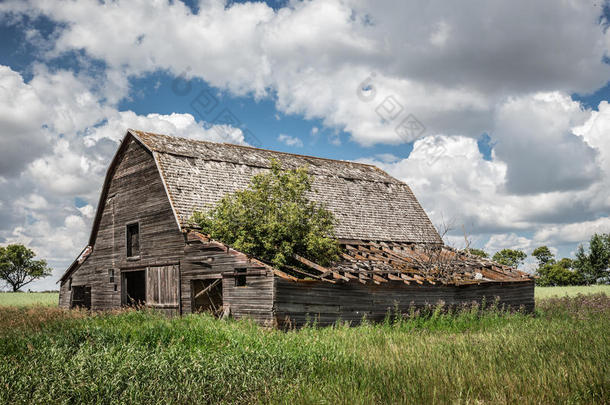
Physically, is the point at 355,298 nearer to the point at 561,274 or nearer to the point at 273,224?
the point at 273,224

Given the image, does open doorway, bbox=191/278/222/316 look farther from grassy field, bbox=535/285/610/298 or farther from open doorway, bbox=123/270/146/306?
grassy field, bbox=535/285/610/298

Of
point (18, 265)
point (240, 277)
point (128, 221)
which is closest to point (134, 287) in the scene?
point (128, 221)

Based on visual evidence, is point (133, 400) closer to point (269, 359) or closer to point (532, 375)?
point (269, 359)

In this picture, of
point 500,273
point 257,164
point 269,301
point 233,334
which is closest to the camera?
point 233,334

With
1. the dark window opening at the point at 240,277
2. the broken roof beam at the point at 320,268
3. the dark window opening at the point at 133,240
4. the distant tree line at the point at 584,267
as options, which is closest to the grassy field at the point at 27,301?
the dark window opening at the point at 133,240

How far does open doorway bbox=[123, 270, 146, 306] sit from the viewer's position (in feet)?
73.0

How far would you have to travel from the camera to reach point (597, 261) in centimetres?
6397

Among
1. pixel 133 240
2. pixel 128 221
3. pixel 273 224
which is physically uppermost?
pixel 128 221

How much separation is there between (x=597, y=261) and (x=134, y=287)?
60.9 meters

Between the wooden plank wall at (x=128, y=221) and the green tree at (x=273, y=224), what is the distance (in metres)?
2.16

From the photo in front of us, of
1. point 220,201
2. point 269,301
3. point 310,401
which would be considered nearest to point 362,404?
point 310,401

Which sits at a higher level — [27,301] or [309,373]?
[309,373]

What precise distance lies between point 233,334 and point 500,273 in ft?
47.2

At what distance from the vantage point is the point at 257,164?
23344mm
